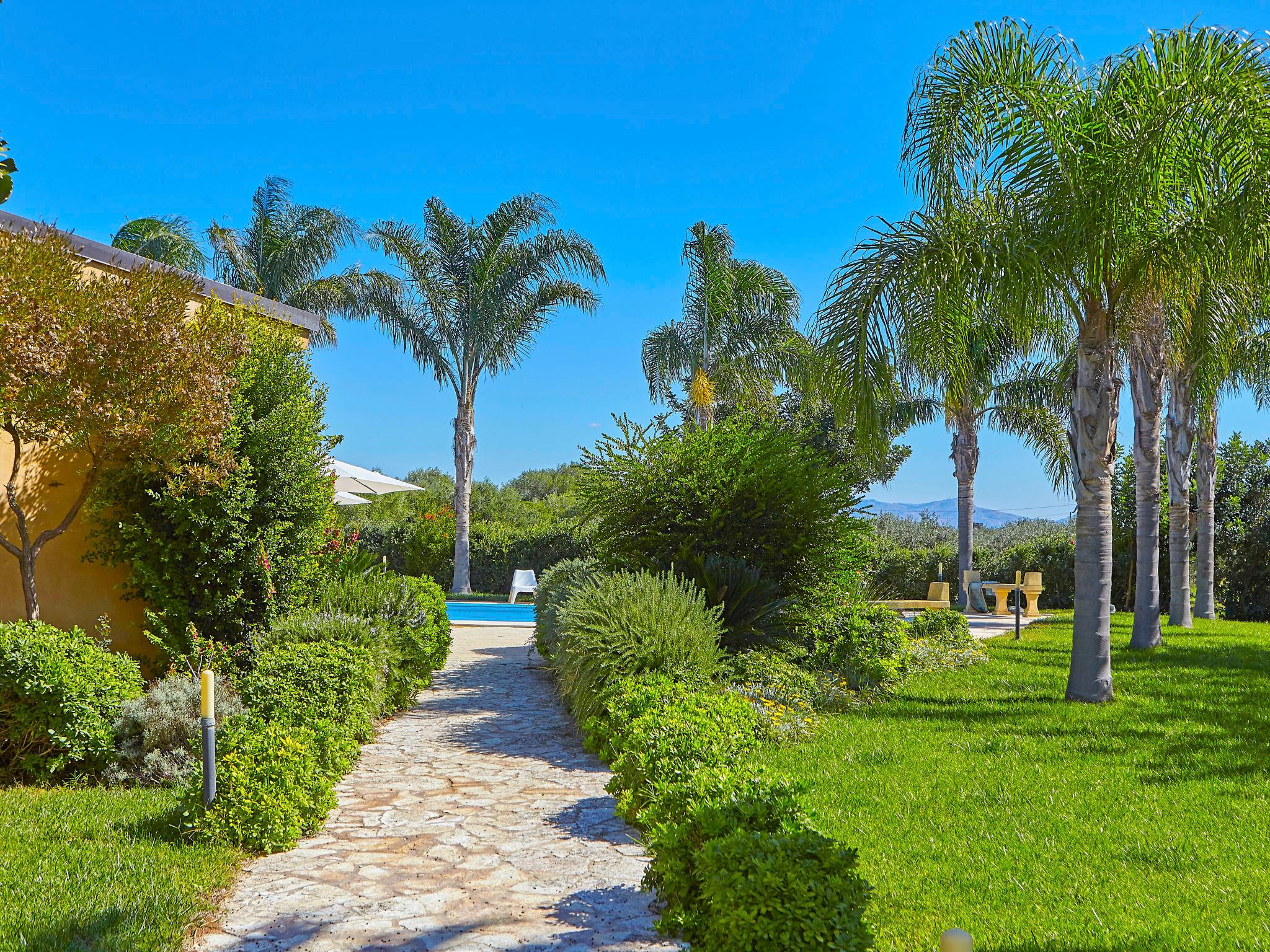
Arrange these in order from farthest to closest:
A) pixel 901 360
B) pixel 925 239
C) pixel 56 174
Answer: pixel 901 360 < pixel 925 239 < pixel 56 174

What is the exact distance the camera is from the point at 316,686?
6.47 meters

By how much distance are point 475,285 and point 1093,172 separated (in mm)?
16920

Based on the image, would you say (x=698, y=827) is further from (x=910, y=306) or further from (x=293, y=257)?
(x=293, y=257)

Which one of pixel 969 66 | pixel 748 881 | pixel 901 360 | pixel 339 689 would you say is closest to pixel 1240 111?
pixel 969 66

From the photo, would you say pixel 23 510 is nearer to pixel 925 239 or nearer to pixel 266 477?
pixel 266 477

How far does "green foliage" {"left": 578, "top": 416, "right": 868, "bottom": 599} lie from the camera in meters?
10.5

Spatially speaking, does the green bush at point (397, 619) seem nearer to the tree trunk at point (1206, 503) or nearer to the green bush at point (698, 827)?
the green bush at point (698, 827)

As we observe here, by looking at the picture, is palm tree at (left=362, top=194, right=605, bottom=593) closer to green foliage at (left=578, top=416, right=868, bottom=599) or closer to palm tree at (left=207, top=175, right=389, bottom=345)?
palm tree at (left=207, top=175, right=389, bottom=345)

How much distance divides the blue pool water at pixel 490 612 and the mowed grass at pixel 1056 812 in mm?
14209

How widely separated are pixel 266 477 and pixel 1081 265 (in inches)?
322

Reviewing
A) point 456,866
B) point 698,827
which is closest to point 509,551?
point 456,866

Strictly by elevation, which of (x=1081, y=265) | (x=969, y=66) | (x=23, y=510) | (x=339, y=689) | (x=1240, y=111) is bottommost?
(x=339, y=689)

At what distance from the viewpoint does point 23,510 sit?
7809 mm

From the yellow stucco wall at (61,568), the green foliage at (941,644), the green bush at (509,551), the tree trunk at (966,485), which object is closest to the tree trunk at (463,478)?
the green bush at (509,551)
